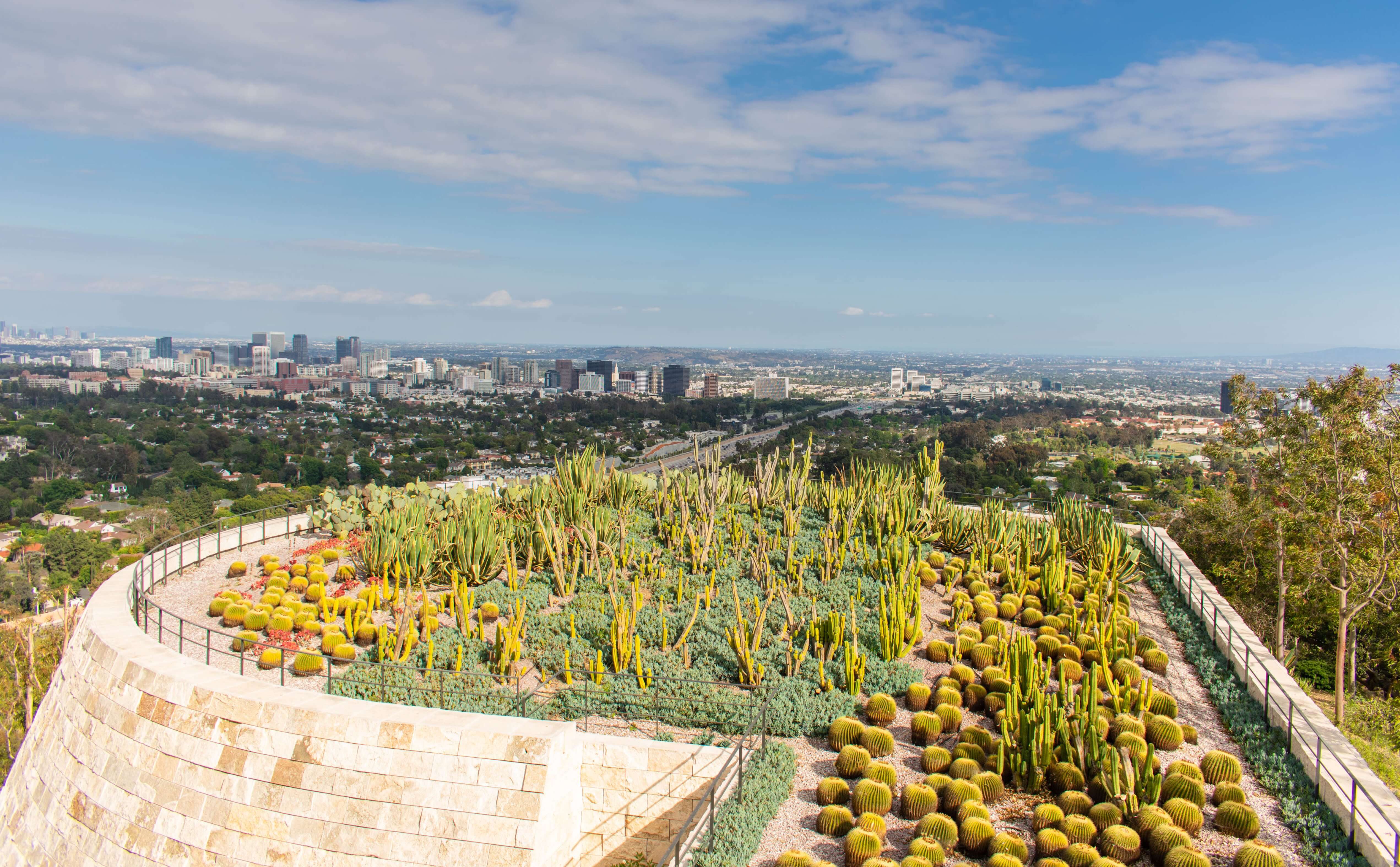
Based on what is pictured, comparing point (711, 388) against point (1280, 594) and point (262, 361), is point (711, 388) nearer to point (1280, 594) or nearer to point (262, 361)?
point (262, 361)

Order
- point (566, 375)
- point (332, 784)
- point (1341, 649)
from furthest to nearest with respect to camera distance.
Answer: point (566, 375)
point (1341, 649)
point (332, 784)

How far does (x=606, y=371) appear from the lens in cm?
15425

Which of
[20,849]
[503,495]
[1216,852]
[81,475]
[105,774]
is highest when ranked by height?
[503,495]

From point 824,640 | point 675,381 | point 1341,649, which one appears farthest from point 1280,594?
point 675,381

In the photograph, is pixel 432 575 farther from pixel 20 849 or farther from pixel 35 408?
pixel 35 408

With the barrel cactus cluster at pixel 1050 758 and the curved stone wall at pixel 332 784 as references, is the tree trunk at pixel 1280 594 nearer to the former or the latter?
the barrel cactus cluster at pixel 1050 758

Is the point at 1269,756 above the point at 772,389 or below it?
below

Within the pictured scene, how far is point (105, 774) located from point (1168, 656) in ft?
37.2

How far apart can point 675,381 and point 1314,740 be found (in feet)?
451

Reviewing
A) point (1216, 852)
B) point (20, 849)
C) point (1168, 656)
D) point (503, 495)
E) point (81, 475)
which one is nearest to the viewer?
point (1216, 852)

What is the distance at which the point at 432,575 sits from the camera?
11227 mm

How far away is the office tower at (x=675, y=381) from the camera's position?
467ft

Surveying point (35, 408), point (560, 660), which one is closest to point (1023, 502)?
point (560, 660)

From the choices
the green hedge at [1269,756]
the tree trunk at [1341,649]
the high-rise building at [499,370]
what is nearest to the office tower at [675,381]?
the high-rise building at [499,370]
